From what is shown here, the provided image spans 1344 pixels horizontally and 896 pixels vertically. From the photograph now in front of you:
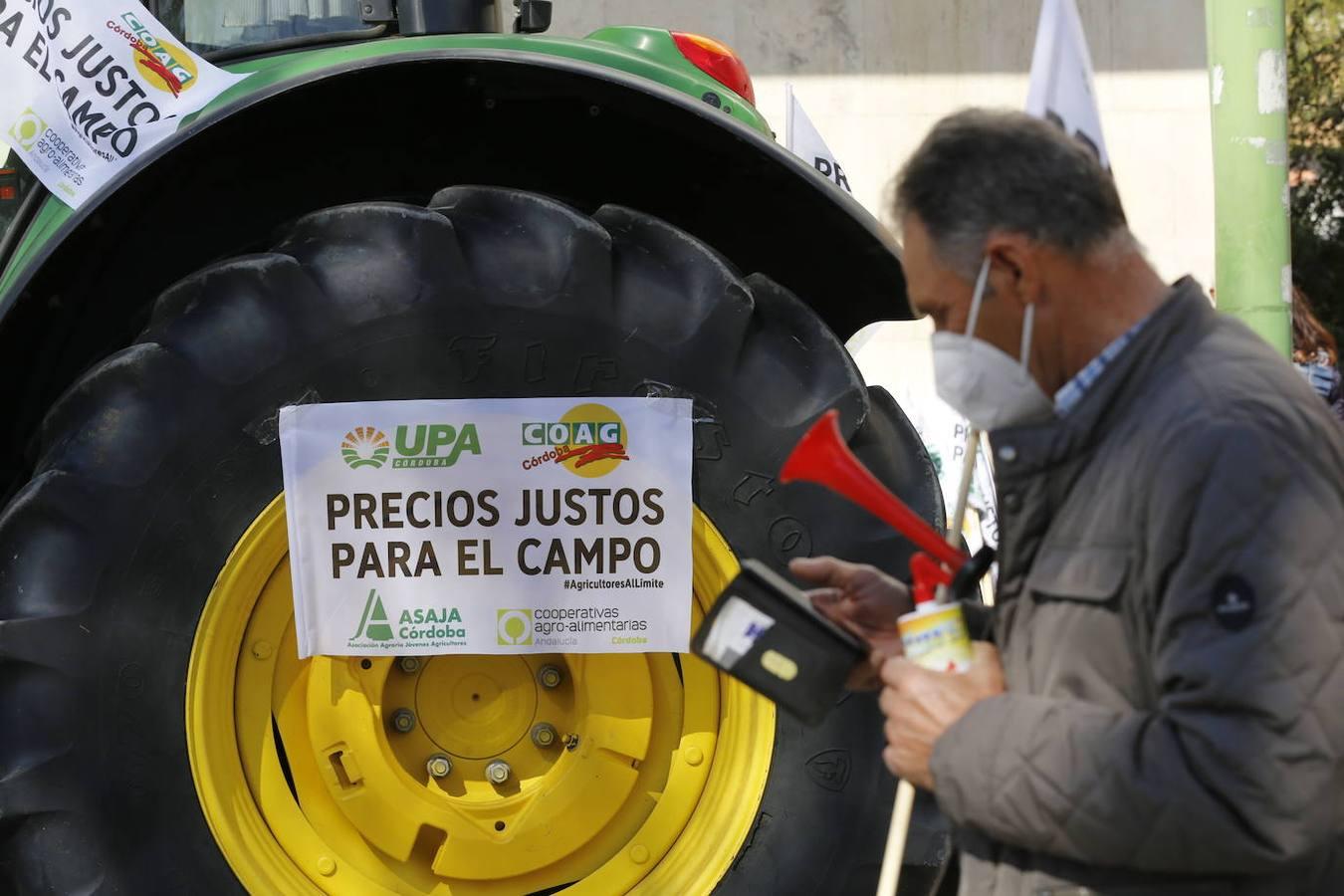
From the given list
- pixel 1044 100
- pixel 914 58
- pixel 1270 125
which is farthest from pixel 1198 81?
pixel 1044 100

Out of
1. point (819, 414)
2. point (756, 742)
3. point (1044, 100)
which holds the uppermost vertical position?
point (1044, 100)

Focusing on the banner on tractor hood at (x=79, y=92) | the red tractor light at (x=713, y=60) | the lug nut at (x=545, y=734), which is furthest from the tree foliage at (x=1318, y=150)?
the banner on tractor hood at (x=79, y=92)

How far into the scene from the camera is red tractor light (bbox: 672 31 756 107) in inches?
157

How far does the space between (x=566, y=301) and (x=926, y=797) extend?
1.06m

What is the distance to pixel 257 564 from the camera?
8.91ft

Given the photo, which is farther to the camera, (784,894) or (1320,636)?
(784,894)

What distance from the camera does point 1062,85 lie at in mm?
1876

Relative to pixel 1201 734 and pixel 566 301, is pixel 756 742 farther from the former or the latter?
pixel 1201 734

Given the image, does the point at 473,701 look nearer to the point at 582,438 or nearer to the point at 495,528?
the point at 495,528

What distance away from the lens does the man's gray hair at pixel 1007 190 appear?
1603 millimetres

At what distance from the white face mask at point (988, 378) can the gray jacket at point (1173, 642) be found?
3 centimetres

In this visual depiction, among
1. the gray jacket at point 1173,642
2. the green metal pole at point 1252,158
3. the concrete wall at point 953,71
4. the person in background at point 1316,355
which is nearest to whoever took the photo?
the gray jacket at point 1173,642

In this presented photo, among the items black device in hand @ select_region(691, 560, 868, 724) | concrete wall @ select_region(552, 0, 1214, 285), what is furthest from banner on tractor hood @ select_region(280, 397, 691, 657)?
concrete wall @ select_region(552, 0, 1214, 285)

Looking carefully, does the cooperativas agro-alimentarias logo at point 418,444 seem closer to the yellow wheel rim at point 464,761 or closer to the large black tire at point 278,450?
the large black tire at point 278,450
